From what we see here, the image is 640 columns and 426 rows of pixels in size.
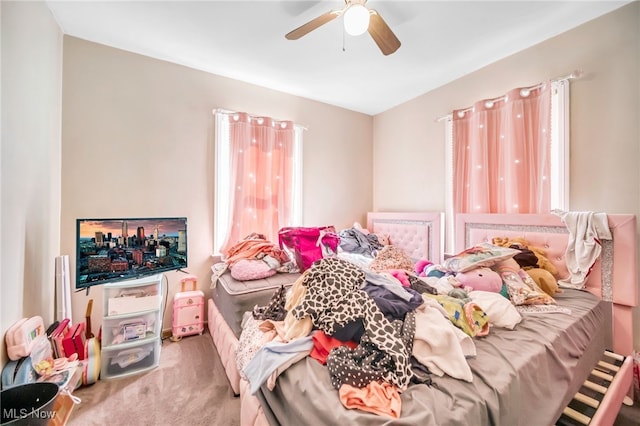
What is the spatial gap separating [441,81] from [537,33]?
952 millimetres

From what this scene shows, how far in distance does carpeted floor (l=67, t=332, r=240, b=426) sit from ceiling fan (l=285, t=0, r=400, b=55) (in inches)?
102

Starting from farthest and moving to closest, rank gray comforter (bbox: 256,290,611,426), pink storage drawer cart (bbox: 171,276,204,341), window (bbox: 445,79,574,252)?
pink storage drawer cart (bbox: 171,276,204,341) < window (bbox: 445,79,574,252) < gray comforter (bbox: 256,290,611,426)

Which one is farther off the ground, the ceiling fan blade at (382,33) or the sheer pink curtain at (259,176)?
the ceiling fan blade at (382,33)

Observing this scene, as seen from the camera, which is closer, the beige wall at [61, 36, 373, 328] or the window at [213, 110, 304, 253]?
the beige wall at [61, 36, 373, 328]

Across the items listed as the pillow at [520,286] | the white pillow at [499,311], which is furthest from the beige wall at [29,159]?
the pillow at [520,286]

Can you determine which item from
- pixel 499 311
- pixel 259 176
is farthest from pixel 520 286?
pixel 259 176

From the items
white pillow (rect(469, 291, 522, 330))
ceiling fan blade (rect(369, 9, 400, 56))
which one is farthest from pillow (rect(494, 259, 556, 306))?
ceiling fan blade (rect(369, 9, 400, 56))

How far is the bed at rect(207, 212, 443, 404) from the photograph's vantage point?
177 cm

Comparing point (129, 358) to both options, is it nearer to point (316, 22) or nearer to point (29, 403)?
point (29, 403)

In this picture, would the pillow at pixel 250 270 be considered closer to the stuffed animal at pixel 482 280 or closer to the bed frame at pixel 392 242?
the bed frame at pixel 392 242

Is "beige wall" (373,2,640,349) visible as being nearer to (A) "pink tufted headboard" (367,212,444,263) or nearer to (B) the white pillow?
(A) "pink tufted headboard" (367,212,444,263)

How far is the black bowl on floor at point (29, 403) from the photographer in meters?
1.04

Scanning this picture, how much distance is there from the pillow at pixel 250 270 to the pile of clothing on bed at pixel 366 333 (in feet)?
2.21

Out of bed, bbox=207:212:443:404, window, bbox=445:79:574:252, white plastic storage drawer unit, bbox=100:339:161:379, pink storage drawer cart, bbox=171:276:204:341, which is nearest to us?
bed, bbox=207:212:443:404
